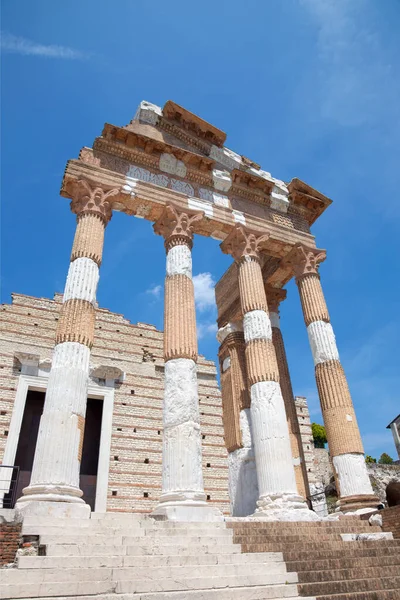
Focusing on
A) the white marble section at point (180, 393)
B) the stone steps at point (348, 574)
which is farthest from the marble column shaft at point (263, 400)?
the stone steps at point (348, 574)

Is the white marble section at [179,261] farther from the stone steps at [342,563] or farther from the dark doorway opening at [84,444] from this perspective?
the stone steps at [342,563]

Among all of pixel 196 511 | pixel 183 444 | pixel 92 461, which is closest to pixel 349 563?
pixel 196 511

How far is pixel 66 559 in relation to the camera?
17.4 ft

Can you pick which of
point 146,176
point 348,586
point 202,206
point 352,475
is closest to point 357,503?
point 352,475

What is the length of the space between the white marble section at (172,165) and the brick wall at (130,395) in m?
6.10

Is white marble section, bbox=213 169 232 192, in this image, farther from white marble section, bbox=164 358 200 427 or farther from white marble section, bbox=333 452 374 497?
white marble section, bbox=333 452 374 497

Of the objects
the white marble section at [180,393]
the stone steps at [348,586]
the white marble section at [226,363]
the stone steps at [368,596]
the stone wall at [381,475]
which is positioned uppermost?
the white marble section at [226,363]

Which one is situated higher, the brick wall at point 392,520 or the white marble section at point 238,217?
the white marble section at point 238,217

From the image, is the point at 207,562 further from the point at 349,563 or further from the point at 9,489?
the point at 9,489

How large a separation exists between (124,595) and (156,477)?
9186 mm

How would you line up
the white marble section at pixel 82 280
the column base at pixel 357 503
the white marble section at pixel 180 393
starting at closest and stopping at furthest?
the white marble section at pixel 180 393, the white marble section at pixel 82 280, the column base at pixel 357 503

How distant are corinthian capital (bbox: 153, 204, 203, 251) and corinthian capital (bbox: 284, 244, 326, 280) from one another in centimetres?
388

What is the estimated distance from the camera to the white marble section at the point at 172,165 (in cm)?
1358

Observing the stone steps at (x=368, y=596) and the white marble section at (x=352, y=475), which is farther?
the white marble section at (x=352, y=475)
